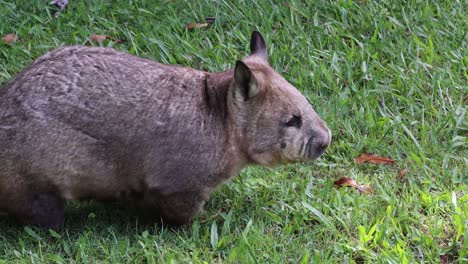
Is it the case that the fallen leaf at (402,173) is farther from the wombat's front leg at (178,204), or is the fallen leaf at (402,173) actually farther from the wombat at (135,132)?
the wombat's front leg at (178,204)

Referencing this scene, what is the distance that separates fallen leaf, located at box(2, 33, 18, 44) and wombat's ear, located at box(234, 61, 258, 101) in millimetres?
2942

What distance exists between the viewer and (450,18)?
7.87 meters

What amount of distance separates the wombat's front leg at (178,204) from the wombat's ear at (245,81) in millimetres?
680

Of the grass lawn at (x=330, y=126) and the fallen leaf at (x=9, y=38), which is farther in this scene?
the fallen leaf at (x=9, y=38)

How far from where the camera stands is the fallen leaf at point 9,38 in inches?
297

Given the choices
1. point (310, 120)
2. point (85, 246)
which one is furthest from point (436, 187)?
point (85, 246)

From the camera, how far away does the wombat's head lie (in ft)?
17.9

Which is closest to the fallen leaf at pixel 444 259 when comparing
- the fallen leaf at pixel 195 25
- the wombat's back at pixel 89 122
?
the wombat's back at pixel 89 122

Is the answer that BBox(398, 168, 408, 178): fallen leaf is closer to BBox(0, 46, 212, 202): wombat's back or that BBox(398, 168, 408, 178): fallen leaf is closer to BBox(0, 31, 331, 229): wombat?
BBox(0, 31, 331, 229): wombat

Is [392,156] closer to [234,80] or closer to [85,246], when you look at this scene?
[234,80]

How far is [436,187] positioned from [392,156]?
1.70ft

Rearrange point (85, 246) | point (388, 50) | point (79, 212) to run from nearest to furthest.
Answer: point (85, 246) → point (79, 212) → point (388, 50)

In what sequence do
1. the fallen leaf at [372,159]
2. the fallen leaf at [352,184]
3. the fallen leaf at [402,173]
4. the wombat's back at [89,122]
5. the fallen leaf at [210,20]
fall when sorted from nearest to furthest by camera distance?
the wombat's back at [89,122] → the fallen leaf at [352,184] → the fallen leaf at [402,173] → the fallen leaf at [372,159] → the fallen leaf at [210,20]

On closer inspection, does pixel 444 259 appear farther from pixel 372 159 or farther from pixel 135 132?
pixel 135 132
